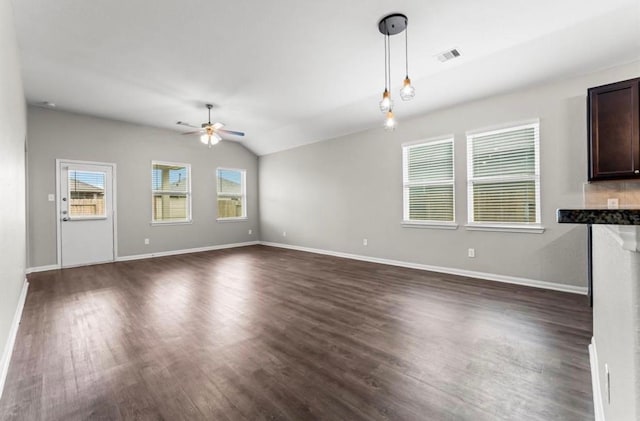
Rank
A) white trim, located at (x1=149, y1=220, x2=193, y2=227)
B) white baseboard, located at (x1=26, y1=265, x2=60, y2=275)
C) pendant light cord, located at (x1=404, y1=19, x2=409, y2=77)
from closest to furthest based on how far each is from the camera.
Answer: pendant light cord, located at (x1=404, y1=19, x2=409, y2=77) < white baseboard, located at (x1=26, y1=265, x2=60, y2=275) < white trim, located at (x1=149, y1=220, x2=193, y2=227)

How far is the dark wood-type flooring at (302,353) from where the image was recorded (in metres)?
1.66

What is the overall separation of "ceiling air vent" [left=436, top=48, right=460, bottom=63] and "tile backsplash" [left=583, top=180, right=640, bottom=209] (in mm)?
2250

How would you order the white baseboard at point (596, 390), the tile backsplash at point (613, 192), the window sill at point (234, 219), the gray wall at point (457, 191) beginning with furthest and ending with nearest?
1. the window sill at point (234, 219)
2. the gray wall at point (457, 191)
3. the tile backsplash at point (613, 192)
4. the white baseboard at point (596, 390)

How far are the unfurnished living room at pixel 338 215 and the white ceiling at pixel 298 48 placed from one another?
0.03 metres

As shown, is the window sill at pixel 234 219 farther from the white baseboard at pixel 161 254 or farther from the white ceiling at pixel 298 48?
the white ceiling at pixel 298 48

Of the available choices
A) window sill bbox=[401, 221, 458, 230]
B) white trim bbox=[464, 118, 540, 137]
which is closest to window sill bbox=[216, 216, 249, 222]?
window sill bbox=[401, 221, 458, 230]

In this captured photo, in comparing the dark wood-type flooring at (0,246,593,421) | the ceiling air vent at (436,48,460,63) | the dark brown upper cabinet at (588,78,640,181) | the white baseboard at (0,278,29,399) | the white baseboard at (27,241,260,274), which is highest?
the ceiling air vent at (436,48,460,63)

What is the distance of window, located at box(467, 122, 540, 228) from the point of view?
399cm

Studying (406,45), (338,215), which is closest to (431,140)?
(406,45)

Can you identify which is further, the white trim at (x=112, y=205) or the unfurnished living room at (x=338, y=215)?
the white trim at (x=112, y=205)

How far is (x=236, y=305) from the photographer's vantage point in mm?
3328

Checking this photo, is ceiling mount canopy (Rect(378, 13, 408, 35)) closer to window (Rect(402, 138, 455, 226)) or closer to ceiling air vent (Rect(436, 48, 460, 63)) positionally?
ceiling air vent (Rect(436, 48, 460, 63))

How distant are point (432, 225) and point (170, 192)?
600 cm

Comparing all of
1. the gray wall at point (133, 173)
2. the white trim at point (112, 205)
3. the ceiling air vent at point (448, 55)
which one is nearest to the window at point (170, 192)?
the gray wall at point (133, 173)
